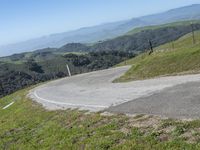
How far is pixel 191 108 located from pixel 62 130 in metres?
5.52

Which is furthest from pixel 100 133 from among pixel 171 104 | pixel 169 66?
pixel 169 66

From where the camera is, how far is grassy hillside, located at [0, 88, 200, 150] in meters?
10.1

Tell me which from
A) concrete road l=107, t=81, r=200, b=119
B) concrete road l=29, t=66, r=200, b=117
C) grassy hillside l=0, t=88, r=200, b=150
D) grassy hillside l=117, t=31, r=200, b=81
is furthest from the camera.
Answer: grassy hillside l=117, t=31, r=200, b=81

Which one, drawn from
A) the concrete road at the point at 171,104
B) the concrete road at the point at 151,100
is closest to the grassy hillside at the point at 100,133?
the concrete road at the point at 171,104

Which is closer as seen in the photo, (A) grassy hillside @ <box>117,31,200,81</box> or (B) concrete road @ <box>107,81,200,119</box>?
(B) concrete road @ <box>107,81,200,119</box>

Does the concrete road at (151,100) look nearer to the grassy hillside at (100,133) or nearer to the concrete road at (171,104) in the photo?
the concrete road at (171,104)

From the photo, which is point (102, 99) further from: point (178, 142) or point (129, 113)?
point (178, 142)

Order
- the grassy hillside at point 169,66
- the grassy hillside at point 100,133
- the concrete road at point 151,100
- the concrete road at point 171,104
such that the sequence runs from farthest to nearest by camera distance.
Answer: the grassy hillside at point 169,66 < the concrete road at point 151,100 < the concrete road at point 171,104 < the grassy hillside at point 100,133

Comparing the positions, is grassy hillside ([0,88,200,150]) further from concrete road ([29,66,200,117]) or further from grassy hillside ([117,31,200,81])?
grassy hillside ([117,31,200,81])

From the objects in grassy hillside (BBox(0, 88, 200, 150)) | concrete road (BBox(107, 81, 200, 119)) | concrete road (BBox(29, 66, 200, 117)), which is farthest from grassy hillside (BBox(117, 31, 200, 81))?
grassy hillside (BBox(0, 88, 200, 150))

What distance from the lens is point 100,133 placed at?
1259cm

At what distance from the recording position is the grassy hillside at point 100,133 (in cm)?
1009

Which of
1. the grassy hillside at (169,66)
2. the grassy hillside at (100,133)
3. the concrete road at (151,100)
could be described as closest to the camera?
the grassy hillside at (100,133)

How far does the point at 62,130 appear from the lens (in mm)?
14938
